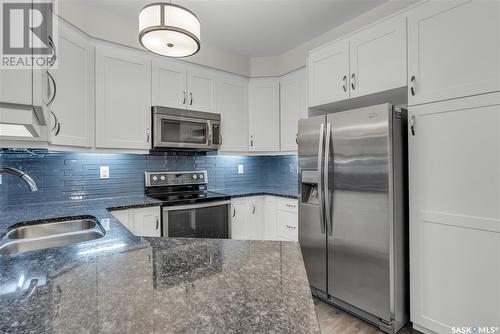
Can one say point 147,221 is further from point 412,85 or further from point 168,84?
point 412,85

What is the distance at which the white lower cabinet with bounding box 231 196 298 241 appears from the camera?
9.54ft

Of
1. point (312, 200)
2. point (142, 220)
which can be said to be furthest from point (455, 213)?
point (142, 220)

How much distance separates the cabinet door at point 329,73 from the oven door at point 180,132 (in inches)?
47.5

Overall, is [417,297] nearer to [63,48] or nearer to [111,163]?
[111,163]

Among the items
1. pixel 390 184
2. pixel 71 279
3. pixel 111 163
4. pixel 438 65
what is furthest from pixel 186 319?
pixel 111 163

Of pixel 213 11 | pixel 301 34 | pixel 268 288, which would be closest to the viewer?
pixel 268 288

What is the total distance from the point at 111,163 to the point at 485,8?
3158 millimetres

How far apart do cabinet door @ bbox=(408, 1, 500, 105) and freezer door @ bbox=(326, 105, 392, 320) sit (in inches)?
12.8

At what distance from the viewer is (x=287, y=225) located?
2918 millimetres

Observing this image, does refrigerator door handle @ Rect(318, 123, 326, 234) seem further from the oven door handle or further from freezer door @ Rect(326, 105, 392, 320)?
the oven door handle

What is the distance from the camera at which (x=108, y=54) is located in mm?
2385

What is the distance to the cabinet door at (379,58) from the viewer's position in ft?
6.16

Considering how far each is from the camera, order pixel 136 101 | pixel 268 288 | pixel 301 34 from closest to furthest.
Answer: pixel 268 288, pixel 136 101, pixel 301 34

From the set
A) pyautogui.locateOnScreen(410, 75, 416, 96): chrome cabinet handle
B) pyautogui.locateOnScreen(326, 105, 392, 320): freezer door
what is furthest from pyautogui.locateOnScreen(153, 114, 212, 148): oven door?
pyautogui.locateOnScreen(410, 75, 416, 96): chrome cabinet handle
